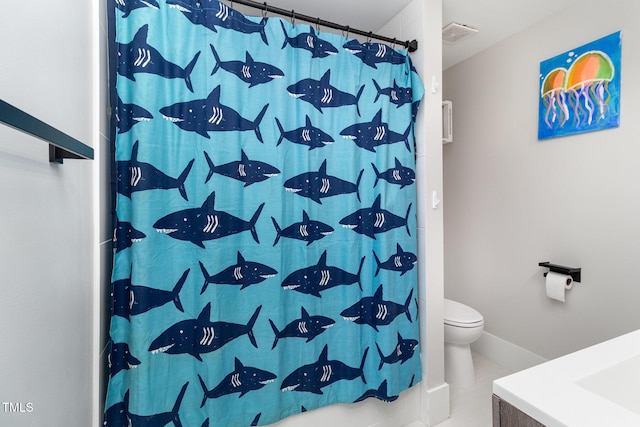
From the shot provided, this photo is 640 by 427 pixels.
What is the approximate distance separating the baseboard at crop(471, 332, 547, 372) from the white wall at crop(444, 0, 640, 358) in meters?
0.06

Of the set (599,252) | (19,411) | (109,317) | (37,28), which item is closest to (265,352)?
(109,317)

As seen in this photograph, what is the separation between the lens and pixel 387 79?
5.41 feet

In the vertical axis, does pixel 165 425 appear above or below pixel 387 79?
below

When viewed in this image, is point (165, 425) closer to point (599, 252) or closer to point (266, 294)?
point (266, 294)

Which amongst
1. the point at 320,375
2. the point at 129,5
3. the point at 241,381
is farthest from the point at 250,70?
the point at 320,375

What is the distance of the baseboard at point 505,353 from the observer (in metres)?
2.21

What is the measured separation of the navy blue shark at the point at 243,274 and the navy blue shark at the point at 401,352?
0.72 meters

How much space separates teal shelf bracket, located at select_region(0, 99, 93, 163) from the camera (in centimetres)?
36

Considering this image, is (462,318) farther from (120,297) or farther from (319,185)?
(120,297)

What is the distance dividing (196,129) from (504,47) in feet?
7.81

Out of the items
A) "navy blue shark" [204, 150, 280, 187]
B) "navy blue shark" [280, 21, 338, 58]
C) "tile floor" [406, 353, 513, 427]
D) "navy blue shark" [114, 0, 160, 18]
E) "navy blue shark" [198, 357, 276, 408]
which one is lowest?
"tile floor" [406, 353, 513, 427]

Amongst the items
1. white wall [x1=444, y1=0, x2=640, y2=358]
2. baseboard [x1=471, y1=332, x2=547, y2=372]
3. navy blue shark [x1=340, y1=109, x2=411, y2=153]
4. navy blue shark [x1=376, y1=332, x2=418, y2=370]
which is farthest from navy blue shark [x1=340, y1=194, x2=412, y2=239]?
baseboard [x1=471, y1=332, x2=547, y2=372]

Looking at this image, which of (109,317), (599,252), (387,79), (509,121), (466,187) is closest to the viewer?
(109,317)

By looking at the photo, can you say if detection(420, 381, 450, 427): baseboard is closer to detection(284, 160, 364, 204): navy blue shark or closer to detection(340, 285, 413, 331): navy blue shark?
detection(340, 285, 413, 331): navy blue shark
